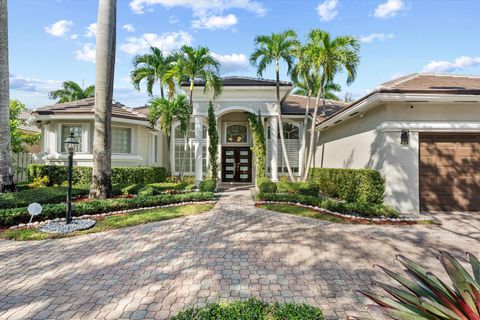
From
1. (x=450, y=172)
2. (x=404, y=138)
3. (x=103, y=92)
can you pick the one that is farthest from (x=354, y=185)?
(x=103, y=92)

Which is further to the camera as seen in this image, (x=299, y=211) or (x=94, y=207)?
(x=299, y=211)

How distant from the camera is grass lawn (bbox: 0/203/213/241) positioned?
6652 millimetres

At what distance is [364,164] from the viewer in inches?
430

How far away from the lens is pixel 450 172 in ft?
30.3

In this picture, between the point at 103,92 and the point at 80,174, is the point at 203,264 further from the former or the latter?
the point at 80,174

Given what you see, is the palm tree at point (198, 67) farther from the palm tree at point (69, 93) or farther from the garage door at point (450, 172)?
the palm tree at point (69, 93)

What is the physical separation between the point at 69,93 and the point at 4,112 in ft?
73.4

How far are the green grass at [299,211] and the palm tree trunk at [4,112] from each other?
30.0 feet

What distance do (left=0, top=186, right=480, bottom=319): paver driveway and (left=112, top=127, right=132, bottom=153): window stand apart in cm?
985

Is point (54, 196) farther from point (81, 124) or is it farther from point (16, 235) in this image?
point (81, 124)

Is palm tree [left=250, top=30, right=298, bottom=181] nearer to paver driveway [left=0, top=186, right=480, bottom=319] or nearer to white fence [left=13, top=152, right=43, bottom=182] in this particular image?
paver driveway [left=0, top=186, right=480, bottom=319]

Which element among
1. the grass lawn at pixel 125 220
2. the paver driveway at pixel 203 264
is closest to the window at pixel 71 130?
the grass lawn at pixel 125 220

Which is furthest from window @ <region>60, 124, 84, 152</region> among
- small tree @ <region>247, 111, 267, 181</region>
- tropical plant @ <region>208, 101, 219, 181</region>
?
small tree @ <region>247, 111, 267, 181</region>

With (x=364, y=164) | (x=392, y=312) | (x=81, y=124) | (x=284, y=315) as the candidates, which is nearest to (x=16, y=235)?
(x=284, y=315)
